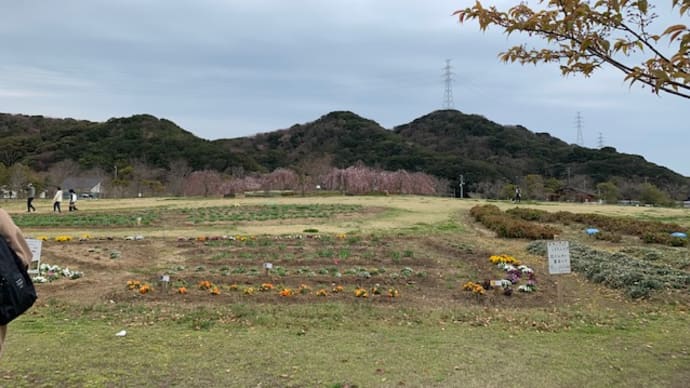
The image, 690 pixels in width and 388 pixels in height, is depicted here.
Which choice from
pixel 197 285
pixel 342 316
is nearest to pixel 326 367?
pixel 342 316

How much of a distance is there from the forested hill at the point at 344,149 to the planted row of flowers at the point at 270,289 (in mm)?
61368

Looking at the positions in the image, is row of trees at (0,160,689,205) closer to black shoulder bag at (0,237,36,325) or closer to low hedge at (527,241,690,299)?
low hedge at (527,241,690,299)

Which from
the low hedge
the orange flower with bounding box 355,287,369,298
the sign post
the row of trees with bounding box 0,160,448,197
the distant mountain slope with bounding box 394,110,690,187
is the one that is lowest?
the low hedge

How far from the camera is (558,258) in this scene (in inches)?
282

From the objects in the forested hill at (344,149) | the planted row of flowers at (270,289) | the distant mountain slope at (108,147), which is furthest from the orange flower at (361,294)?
the distant mountain slope at (108,147)

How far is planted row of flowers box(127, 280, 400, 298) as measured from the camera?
742 centimetres

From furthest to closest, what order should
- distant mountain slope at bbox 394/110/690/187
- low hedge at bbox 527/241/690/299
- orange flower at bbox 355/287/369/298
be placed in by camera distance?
distant mountain slope at bbox 394/110/690/187 < low hedge at bbox 527/241/690/299 < orange flower at bbox 355/287/369/298

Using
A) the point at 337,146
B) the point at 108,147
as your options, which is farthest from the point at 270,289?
the point at 337,146

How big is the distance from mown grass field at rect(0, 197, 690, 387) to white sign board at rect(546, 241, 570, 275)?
0.57 metres

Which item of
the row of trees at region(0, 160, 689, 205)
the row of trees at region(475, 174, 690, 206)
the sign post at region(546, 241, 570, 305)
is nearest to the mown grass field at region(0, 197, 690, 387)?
the sign post at region(546, 241, 570, 305)

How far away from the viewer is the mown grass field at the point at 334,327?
4.30 metres

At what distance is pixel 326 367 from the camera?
4.44m

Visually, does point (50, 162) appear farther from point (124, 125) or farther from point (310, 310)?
point (310, 310)

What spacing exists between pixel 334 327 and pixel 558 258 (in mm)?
3634
